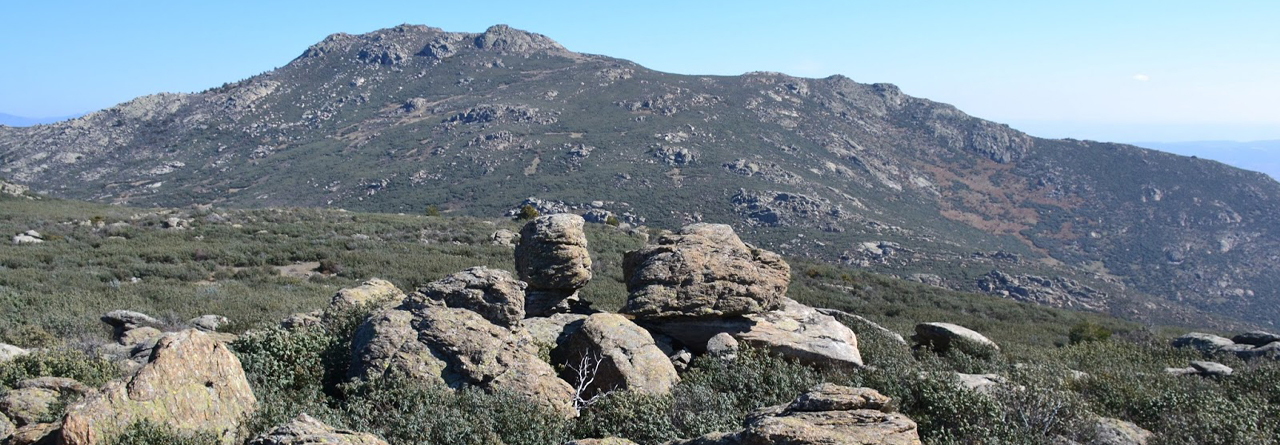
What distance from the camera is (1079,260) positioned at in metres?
81.1

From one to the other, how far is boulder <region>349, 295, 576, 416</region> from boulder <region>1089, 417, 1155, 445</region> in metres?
6.15

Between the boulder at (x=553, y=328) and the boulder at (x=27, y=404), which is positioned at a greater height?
the boulder at (x=27, y=404)

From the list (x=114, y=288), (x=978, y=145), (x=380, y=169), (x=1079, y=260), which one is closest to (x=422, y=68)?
(x=380, y=169)

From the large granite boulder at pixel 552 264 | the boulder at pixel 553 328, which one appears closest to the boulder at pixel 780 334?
the boulder at pixel 553 328

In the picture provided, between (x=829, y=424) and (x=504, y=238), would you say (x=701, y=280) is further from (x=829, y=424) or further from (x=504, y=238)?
(x=504, y=238)

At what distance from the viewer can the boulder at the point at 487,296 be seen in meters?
9.81

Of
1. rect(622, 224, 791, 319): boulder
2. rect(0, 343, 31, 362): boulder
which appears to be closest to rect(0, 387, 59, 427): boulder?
rect(0, 343, 31, 362): boulder

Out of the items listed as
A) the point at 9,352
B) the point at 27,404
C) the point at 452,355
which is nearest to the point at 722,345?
the point at 452,355

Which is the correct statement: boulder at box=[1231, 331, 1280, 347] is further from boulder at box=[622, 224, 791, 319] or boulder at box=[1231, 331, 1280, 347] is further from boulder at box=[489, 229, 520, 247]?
boulder at box=[489, 229, 520, 247]

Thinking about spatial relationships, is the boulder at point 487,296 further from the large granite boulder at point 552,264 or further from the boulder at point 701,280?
the large granite boulder at point 552,264

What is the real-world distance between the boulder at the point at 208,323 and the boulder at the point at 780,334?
8549mm

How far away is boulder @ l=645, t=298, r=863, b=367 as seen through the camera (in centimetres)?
1107

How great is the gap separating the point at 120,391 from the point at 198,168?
107 meters

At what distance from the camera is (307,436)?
16.4 feet
